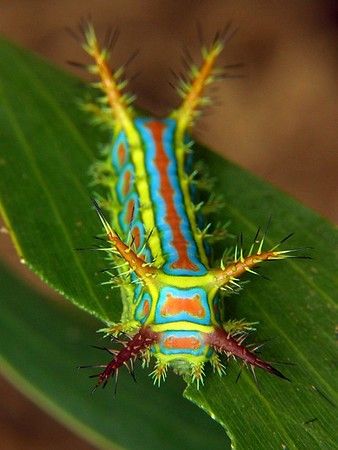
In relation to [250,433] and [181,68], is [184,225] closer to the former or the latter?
[250,433]

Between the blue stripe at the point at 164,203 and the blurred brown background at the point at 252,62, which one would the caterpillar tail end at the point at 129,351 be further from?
the blurred brown background at the point at 252,62

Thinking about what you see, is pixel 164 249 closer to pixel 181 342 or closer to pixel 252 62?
pixel 181 342

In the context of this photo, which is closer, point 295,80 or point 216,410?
point 216,410

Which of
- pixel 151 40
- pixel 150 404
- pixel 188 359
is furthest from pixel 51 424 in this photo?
pixel 188 359

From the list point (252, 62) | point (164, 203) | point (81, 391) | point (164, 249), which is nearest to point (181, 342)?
point (164, 249)

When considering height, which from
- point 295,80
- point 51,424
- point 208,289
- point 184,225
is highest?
point 295,80

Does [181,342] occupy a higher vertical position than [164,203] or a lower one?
lower

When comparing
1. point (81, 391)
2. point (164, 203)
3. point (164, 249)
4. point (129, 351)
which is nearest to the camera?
point (129, 351)

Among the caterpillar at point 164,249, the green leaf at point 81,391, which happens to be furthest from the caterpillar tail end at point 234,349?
the green leaf at point 81,391
